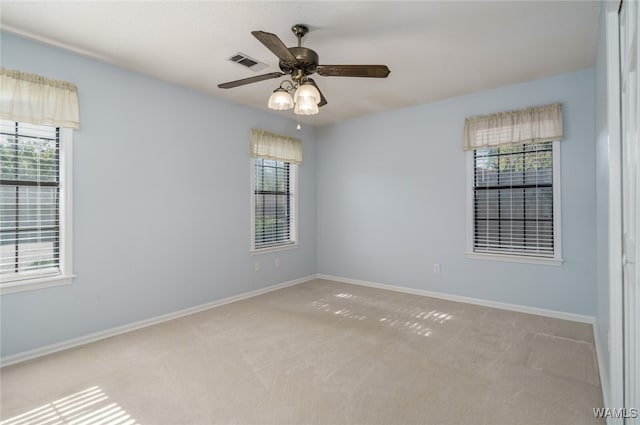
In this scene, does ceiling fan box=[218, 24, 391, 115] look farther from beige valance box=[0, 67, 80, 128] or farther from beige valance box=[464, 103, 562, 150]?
beige valance box=[464, 103, 562, 150]

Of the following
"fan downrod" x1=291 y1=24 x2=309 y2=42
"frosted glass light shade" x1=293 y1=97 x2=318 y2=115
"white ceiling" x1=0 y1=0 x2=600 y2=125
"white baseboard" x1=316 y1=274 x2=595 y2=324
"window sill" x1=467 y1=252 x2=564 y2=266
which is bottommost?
"white baseboard" x1=316 y1=274 x2=595 y2=324

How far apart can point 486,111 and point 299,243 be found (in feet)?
11.0

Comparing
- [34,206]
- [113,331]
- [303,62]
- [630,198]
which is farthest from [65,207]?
[630,198]

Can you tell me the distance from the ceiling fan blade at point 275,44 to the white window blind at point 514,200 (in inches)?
119

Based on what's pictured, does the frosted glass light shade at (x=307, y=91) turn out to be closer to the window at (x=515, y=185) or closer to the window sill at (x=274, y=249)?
the window at (x=515, y=185)

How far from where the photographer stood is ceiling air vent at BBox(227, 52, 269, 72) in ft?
10.3

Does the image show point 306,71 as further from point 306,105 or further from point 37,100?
point 37,100

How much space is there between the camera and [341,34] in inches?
109

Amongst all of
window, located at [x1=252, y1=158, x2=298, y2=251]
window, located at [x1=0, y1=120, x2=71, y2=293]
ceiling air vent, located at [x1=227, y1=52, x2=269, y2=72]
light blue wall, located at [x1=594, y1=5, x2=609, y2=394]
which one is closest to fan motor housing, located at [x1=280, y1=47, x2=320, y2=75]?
ceiling air vent, located at [x1=227, y1=52, x2=269, y2=72]

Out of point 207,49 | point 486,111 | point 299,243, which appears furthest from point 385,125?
point 207,49

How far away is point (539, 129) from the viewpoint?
3744 millimetres

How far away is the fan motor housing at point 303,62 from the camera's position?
7.91 feet

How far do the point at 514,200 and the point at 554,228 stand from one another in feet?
1.70

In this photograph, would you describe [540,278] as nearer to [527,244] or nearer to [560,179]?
[527,244]
